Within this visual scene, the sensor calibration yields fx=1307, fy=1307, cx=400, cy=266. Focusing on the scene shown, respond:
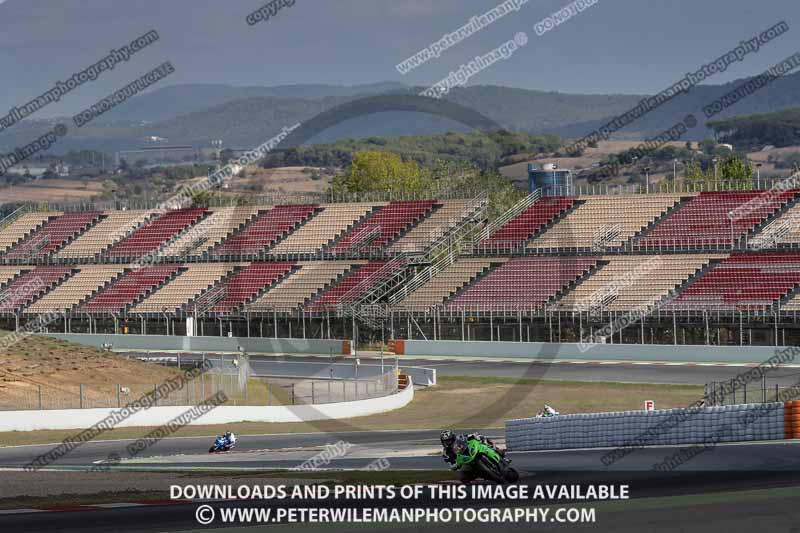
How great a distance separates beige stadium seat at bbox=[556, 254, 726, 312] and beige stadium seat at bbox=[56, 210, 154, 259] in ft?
107

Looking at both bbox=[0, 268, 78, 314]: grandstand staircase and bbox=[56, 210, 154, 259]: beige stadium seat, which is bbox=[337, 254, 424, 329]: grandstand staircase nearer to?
bbox=[0, 268, 78, 314]: grandstand staircase

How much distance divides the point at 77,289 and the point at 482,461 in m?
57.2

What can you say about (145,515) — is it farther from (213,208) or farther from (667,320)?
(213,208)

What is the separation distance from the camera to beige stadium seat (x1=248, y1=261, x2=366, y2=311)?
66.6 meters

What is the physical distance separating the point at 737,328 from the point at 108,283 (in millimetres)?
37167

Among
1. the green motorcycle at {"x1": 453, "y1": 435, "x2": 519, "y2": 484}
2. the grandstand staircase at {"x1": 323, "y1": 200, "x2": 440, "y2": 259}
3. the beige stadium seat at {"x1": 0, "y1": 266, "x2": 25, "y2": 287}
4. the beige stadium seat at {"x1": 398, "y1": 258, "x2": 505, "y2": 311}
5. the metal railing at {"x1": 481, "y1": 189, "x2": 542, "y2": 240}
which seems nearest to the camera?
the green motorcycle at {"x1": 453, "y1": 435, "x2": 519, "y2": 484}

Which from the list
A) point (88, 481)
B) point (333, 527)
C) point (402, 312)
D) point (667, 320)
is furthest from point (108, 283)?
point (333, 527)

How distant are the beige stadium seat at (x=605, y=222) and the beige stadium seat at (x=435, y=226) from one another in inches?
238

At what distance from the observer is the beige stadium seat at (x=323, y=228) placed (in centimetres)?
7231

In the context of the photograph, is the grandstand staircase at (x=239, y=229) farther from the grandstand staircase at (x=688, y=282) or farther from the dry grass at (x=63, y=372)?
the grandstand staircase at (x=688, y=282)

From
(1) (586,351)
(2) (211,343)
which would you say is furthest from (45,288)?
(1) (586,351)

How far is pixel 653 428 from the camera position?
28062 millimetres

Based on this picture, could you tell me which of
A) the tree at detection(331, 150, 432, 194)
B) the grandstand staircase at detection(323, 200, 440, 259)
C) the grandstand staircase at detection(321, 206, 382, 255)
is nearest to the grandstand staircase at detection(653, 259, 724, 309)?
the grandstand staircase at detection(323, 200, 440, 259)

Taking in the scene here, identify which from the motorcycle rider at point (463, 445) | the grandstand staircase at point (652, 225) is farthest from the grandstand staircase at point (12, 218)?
the motorcycle rider at point (463, 445)
